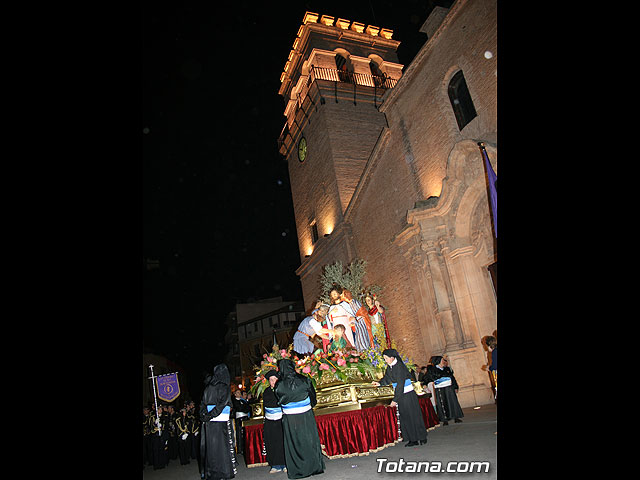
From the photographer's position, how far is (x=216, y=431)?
21.4 feet

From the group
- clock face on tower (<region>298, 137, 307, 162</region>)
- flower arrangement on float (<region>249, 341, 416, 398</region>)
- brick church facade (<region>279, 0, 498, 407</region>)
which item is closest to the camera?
flower arrangement on float (<region>249, 341, 416, 398</region>)

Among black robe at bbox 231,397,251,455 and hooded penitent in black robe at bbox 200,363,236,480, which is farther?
black robe at bbox 231,397,251,455

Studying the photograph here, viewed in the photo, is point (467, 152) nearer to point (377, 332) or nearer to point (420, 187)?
point (420, 187)

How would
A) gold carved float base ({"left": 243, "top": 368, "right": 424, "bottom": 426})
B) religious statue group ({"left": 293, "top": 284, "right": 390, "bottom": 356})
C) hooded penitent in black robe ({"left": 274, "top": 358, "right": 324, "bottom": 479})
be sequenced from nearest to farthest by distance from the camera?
1. hooded penitent in black robe ({"left": 274, "top": 358, "right": 324, "bottom": 479})
2. gold carved float base ({"left": 243, "top": 368, "right": 424, "bottom": 426})
3. religious statue group ({"left": 293, "top": 284, "right": 390, "bottom": 356})

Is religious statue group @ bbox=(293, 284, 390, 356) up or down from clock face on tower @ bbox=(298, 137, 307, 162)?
down

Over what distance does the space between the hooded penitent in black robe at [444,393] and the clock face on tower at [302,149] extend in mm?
17896

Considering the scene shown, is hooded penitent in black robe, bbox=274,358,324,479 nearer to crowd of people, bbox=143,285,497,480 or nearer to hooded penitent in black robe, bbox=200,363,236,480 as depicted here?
crowd of people, bbox=143,285,497,480

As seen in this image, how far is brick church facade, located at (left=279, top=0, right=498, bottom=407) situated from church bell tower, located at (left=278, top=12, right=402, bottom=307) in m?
0.08

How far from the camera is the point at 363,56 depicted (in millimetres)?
26641

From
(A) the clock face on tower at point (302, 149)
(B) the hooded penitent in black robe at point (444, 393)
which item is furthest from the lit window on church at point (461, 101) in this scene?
(A) the clock face on tower at point (302, 149)

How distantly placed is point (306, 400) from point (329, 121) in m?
19.0

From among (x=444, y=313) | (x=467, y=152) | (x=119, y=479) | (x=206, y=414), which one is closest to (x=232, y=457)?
(x=206, y=414)

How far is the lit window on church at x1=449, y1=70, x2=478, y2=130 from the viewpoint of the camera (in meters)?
14.2

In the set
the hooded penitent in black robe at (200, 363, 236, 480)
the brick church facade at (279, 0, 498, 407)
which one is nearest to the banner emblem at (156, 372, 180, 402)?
the brick church facade at (279, 0, 498, 407)
